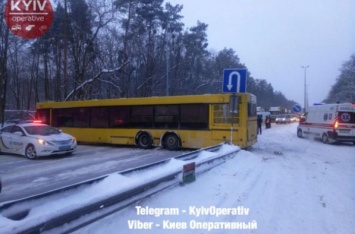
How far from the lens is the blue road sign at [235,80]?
37.1 feet

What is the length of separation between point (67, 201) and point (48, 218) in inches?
24.6

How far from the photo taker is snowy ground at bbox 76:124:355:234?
419 centimetres

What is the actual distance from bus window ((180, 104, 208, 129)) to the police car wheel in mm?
6177

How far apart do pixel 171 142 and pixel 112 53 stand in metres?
22.5

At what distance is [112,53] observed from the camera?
35.9 meters

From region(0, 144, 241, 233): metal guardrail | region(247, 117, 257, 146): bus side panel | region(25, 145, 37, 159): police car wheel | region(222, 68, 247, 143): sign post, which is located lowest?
region(25, 145, 37, 159): police car wheel

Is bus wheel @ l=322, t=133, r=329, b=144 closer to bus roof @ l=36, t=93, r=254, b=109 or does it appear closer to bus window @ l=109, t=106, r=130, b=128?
bus roof @ l=36, t=93, r=254, b=109

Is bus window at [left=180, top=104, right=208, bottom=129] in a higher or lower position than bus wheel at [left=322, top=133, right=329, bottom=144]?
higher

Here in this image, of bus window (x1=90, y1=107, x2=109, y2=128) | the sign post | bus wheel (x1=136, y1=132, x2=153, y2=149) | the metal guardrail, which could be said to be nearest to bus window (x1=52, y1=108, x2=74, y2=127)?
bus window (x1=90, y1=107, x2=109, y2=128)

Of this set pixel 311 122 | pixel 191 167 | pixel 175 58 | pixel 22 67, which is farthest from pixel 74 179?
pixel 22 67

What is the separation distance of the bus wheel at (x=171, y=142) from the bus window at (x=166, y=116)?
47 cm

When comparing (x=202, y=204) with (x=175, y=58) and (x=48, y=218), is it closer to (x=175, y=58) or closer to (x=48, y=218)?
(x=48, y=218)

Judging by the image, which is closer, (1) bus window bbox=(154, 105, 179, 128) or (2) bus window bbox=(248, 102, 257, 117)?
(2) bus window bbox=(248, 102, 257, 117)

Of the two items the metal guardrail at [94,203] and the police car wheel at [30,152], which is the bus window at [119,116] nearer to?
the police car wheel at [30,152]
